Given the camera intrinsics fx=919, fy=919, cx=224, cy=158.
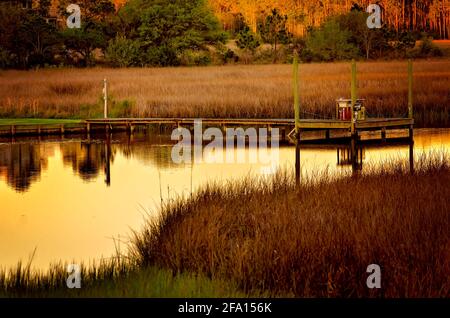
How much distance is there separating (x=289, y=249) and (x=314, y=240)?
32 centimetres

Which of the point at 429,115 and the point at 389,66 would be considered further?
the point at 389,66

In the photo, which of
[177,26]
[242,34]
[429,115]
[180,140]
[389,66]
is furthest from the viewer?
[242,34]

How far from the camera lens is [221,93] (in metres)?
33.5

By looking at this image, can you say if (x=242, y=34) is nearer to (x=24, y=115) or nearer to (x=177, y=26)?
(x=177, y=26)

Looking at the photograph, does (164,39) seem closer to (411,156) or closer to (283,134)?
(283,134)

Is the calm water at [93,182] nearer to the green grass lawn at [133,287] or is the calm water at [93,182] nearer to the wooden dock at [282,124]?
the wooden dock at [282,124]

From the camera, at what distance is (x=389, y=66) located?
45.2 meters

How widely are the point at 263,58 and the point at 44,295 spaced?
52346 millimetres

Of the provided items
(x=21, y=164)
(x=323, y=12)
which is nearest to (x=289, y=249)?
(x=21, y=164)

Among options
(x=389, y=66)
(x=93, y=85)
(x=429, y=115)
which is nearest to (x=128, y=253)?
(x=429, y=115)

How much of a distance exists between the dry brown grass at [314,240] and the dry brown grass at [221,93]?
17308 mm

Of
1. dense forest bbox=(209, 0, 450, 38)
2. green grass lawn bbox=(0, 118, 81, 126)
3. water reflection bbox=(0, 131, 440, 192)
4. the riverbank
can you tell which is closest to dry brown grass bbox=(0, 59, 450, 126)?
green grass lawn bbox=(0, 118, 81, 126)

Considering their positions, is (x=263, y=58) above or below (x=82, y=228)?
above

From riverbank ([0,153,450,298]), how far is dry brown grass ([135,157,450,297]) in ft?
0.04
